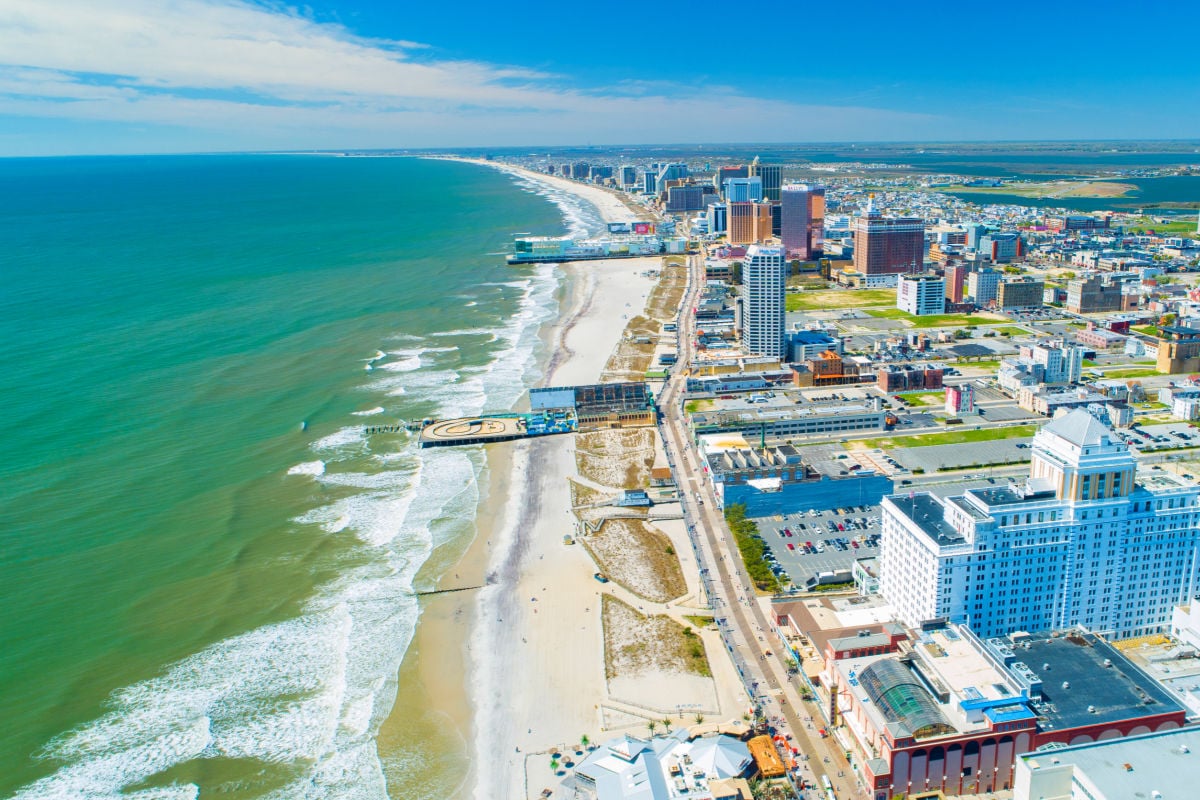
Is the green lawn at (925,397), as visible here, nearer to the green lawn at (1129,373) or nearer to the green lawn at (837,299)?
the green lawn at (1129,373)

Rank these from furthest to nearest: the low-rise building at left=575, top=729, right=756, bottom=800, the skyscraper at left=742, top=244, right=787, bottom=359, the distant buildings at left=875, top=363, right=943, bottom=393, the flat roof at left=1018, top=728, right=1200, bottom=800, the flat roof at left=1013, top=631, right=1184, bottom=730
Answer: the skyscraper at left=742, top=244, right=787, bottom=359
the distant buildings at left=875, top=363, right=943, bottom=393
the flat roof at left=1013, top=631, right=1184, bottom=730
the low-rise building at left=575, top=729, right=756, bottom=800
the flat roof at left=1018, top=728, right=1200, bottom=800

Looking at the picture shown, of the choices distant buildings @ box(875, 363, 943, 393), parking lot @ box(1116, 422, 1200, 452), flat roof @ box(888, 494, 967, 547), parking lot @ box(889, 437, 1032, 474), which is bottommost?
parking lot @ box(889, 437, 1032, 474)

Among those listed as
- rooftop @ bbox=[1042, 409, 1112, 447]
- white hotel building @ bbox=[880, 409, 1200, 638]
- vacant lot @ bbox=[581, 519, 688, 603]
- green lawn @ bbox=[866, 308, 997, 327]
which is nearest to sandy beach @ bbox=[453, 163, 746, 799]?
vacant lot @ bbox=[581, 519, 688, 603]

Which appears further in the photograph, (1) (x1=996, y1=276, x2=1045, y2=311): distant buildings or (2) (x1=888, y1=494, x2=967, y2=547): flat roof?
(1) (x1=996, y1=276, x2=1045, y2=311): distant buildings

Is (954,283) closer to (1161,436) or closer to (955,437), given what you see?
(1161,436)

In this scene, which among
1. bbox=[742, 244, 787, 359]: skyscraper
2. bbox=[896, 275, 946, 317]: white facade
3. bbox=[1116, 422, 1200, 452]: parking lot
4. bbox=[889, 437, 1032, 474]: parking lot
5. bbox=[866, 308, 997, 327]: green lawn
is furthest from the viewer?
bbox=[896, 275, 946, 317]: white facade

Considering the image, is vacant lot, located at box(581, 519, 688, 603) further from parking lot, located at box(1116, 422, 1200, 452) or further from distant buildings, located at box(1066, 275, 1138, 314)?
distant buildings, located at box(1066, 275, 1138, 314)
